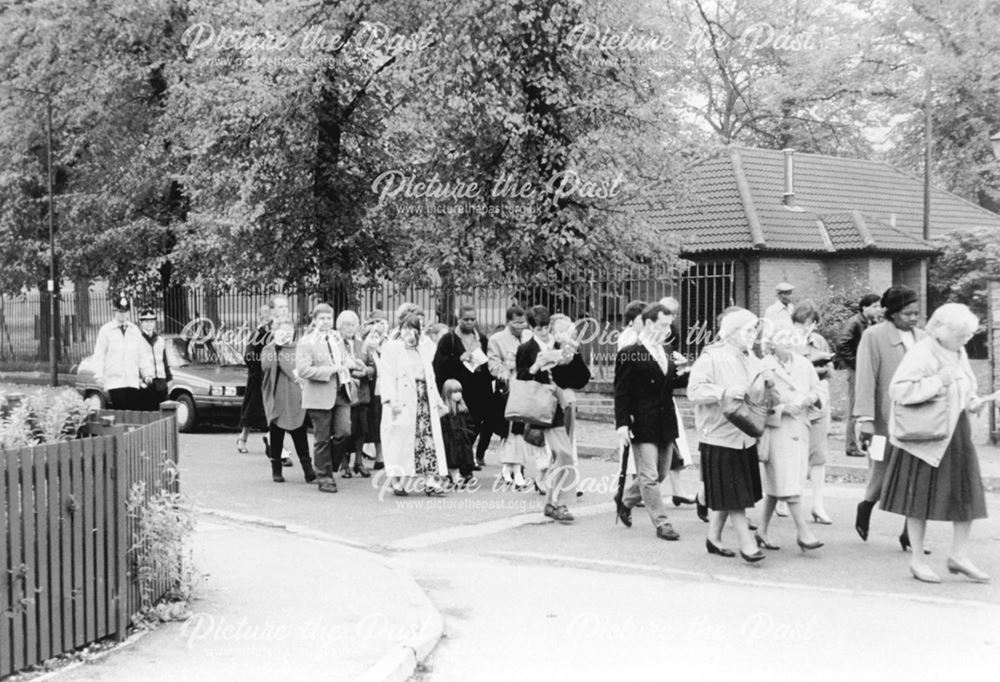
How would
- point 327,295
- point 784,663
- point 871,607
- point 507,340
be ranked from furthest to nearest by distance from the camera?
1. point 327,295
2. point 507,340
3. point 871,607
4. point 784,663

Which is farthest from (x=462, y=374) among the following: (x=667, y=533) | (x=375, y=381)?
(x=667, y=533)

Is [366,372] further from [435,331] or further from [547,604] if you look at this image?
[547,604]

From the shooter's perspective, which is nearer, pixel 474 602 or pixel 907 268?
pixel 474 602

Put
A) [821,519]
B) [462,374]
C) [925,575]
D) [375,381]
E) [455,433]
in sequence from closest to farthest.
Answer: [925,575]
[821,519]
[455,433]
[462,374]
[375,381]

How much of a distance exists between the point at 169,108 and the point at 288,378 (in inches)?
617

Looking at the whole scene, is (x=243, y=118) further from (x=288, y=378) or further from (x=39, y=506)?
(x=39, y=506)

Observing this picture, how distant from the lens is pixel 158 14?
88.8 ft

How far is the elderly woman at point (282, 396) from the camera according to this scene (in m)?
12.6

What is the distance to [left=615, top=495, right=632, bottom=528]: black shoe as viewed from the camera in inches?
395

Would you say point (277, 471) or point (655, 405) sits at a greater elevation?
point (655, 405)

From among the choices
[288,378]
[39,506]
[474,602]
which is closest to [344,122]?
[288,378]

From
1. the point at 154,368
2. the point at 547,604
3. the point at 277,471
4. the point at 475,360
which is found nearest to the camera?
the point at 547,604

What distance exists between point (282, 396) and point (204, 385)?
6.20 metres

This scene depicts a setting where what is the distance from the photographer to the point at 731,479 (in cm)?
830
